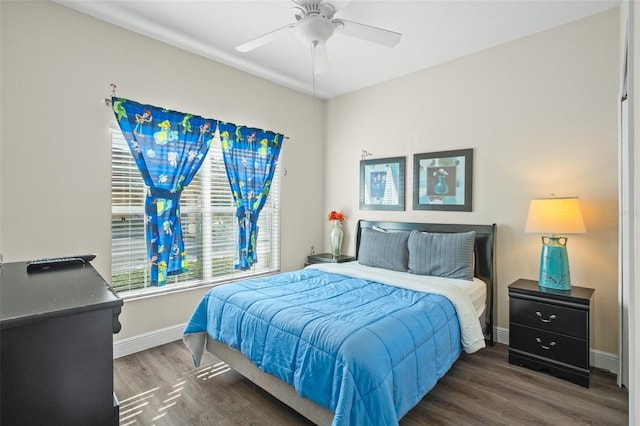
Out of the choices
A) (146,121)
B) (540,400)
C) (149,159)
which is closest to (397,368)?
(540,400)

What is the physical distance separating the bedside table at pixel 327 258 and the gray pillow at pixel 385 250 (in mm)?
565

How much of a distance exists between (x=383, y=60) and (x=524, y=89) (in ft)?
4.71

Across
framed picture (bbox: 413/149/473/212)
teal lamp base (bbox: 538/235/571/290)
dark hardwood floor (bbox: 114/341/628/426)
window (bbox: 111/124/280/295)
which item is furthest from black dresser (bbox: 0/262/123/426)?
framed picture (bbox: 413/149/473/212)

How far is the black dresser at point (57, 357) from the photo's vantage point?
98 cm

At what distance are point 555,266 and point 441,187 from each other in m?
1.35

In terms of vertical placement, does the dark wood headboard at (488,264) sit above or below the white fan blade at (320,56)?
below

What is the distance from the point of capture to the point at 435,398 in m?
2.27

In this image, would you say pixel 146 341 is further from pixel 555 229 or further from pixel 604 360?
pixel 604 360

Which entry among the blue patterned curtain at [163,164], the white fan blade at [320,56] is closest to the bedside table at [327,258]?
the blue patterned curtain at [163,164]

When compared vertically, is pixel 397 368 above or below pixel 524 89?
below

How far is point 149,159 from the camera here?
9.88ft

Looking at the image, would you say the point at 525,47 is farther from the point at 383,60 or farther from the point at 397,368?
the point at 397,368

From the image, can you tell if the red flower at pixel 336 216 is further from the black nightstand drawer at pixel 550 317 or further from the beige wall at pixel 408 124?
the black nightstand drawer at pixel 550 317

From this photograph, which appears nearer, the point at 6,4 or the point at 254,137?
the point at 6,4
